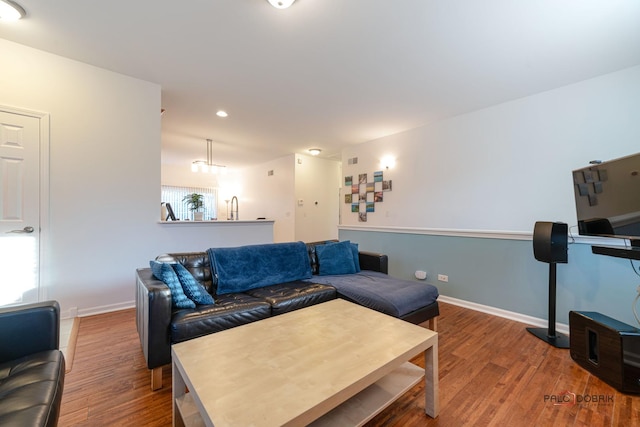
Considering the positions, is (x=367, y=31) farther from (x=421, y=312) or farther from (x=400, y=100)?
(x=421, y=312)

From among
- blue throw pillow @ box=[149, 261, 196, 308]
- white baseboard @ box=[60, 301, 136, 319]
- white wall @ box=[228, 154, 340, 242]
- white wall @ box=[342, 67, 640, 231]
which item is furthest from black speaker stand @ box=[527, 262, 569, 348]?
white wall @ box=[228, 154, 340, 242]

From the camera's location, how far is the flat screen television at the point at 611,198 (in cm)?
186

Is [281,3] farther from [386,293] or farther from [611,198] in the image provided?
[611,198]

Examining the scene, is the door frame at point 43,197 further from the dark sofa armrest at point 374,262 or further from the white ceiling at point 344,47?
the dark sofa armrest at point 374,262

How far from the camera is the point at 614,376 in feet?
5.49

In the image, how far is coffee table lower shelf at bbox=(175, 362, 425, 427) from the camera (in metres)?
1.18

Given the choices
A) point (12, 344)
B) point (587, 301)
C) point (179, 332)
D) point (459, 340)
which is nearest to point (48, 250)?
point (12, 344)

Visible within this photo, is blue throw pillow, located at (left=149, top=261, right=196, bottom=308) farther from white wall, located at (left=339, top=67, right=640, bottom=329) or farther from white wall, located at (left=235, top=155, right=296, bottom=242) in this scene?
white wall, located at (left=235, top=155, right=296, bottom=242)

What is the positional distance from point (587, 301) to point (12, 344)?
4.28 metres

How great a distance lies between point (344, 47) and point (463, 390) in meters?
2.80

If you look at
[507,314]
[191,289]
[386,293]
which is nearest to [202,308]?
[191,289]

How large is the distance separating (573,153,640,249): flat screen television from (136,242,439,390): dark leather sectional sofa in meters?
1.50

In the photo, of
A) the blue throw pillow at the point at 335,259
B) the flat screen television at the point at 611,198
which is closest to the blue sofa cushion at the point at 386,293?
the blue throw pillow at the point at 335,259

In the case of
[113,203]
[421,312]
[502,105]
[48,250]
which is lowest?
[421,312]
